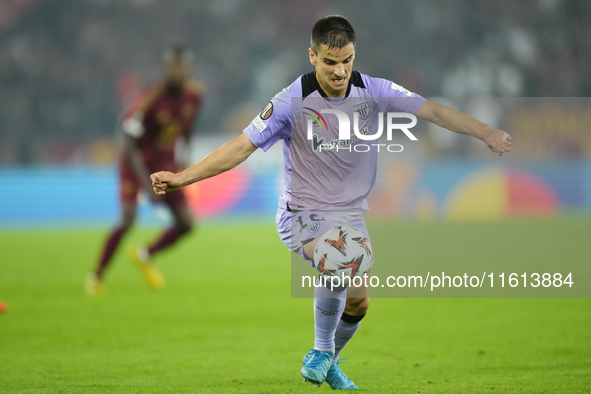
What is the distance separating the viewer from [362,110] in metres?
3.90

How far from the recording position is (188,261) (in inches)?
421

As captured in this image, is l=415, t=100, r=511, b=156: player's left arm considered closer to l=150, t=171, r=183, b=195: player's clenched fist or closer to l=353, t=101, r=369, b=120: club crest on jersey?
l=353, t=101, r=369, b=120: club crest on jersey

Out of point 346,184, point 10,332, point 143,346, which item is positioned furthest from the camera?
point 10,332

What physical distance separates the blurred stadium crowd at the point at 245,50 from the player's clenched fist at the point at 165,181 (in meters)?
16.8

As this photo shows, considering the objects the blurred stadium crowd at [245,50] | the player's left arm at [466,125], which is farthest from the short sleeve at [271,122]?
the blurred stadium crowd at [245,50]

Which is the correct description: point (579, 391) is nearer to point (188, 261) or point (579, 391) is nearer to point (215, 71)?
point (188, 261)

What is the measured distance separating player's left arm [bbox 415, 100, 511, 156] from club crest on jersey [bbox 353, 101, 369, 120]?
0.28m

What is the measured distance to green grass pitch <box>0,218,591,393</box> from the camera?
4062 mm

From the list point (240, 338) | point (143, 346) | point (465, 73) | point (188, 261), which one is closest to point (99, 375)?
point (143, 346)

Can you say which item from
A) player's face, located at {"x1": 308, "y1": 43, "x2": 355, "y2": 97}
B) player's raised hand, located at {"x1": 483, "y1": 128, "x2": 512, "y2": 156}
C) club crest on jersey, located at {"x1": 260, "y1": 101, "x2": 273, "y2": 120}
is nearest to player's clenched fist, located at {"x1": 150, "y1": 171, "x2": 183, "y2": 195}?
club crest on jersey, located at {"x1": 260, "y1": 101, "x2": 273, "y2": 120}

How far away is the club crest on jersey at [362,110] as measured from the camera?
153 inches

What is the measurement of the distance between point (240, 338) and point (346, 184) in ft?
7.14

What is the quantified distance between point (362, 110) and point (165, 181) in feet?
3.93

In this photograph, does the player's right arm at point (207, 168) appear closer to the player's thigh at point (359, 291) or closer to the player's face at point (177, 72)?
the player's thigh at point (359, 291)
